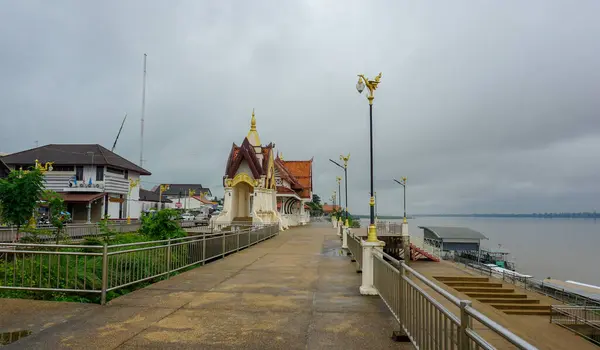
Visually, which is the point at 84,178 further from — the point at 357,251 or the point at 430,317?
the point at 430,317

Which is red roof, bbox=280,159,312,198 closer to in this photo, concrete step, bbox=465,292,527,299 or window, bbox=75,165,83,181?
window, bbox=75,165,83,181

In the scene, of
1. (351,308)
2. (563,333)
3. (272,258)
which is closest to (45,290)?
(351,308)

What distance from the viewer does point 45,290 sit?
7.15 m

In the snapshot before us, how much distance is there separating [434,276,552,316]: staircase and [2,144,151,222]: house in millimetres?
31388

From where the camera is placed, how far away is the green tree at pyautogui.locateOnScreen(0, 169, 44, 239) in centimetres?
1344

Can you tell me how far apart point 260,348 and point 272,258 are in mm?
10381

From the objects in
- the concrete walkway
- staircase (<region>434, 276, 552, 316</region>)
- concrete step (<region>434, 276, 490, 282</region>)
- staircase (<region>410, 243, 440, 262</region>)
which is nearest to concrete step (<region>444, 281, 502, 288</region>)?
staircase (<region>434, 276, 552, 316</region>)

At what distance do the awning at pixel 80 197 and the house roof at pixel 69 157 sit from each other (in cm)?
310

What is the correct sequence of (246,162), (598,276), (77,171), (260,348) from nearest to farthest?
(260,348)
(246,162)
(77,171)
(598,276)

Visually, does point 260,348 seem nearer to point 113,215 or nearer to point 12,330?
point 12,330

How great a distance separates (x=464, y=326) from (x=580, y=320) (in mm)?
16765

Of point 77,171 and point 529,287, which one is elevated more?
point 77,171

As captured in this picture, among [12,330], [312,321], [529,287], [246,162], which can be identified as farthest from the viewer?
[246,162]

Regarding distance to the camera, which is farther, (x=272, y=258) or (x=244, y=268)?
(x=272, y=258)
